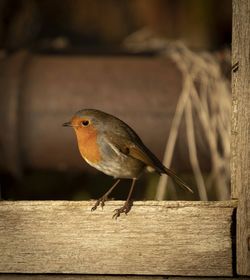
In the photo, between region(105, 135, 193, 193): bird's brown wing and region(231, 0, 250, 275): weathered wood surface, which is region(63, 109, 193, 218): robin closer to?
region(105, 135, 193, 193): bird's brown wing

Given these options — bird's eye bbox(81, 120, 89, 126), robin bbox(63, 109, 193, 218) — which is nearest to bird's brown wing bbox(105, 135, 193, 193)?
robin bbox(63, 109, 193, 218)

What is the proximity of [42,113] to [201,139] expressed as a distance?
0.91 m

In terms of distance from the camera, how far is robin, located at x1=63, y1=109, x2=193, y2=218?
12.8 ft

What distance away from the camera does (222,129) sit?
187 inches

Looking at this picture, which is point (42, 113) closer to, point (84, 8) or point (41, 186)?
point (41, 186)

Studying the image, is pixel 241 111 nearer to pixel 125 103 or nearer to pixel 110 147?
pixel 110 147

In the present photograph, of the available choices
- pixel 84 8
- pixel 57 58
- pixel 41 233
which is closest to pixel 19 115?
pixel 57 58

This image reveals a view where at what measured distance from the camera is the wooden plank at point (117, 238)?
327 centimetres

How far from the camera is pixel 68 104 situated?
464cm

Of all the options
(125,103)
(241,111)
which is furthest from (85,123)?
(241,111)

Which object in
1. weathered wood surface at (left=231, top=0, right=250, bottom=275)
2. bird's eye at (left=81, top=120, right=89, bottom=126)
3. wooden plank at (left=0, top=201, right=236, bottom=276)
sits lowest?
wooden plank at (left=0, top=201, right=236, bottom=276)

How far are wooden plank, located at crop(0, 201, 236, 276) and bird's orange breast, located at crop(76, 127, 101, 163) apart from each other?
571 mm

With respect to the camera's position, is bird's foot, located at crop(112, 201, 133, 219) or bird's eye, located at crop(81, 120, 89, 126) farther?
bird's eye, located at crop(81, 120, 89, 126)

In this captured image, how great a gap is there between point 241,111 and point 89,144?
0.93m
